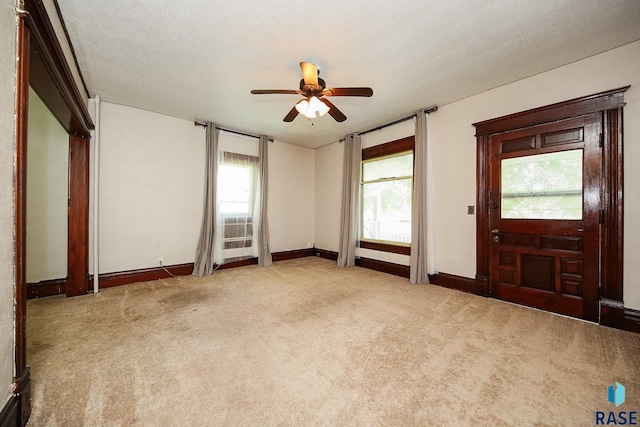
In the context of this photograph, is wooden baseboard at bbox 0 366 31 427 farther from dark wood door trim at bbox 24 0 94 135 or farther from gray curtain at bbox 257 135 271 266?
gray curtain at bbox 257 135 271 266

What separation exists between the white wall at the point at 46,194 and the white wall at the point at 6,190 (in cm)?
296

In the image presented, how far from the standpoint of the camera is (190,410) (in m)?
1.44

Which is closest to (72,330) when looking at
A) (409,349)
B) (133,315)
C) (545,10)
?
(133,315)

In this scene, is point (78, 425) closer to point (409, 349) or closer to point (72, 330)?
point (72, 330)

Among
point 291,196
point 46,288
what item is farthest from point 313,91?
point 46,288

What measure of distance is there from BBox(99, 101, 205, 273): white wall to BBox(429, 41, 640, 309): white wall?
171 inches

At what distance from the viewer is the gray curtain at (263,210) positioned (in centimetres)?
528

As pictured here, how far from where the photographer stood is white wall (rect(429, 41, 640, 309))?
2430 mm

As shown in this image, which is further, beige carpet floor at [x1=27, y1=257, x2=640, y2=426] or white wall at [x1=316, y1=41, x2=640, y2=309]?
white wall at [x1=316, y1=41, x2=640, y2=309]

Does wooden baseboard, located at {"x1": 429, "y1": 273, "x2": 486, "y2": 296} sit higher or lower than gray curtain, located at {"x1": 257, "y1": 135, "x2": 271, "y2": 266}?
lower

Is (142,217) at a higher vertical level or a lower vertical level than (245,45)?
lower

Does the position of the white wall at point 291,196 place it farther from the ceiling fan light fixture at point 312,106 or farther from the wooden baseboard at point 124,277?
the ceiling fan light fixture at point 312,106

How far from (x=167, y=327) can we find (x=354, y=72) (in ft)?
11.5

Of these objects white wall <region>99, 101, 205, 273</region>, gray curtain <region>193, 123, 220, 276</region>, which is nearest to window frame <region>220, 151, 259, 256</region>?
gray curtain <region>193, 123, 220, 276</region>
